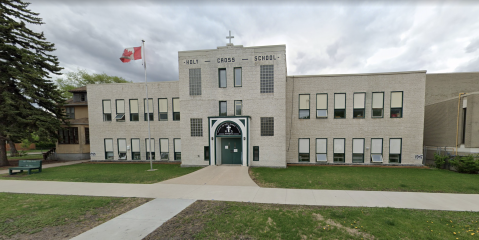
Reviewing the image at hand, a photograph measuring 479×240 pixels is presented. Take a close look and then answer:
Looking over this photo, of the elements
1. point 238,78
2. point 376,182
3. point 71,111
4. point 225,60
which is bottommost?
point 376,182

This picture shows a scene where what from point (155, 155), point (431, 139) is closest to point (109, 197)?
point (155, 155)

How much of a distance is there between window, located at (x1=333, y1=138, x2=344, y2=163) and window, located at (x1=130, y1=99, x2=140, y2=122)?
20.4m

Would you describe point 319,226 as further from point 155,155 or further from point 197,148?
point 155,155

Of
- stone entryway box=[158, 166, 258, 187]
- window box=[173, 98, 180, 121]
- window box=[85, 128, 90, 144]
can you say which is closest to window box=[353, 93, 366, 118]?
stone entryway box=[158, 166, 258, 187]

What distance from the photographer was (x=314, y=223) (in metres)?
5.64

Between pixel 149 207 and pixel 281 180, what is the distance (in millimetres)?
7232

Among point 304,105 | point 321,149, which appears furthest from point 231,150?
point 321,149

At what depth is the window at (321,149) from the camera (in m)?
16.5

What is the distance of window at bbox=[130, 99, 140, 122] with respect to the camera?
1925cm

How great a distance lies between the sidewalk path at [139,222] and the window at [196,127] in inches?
338

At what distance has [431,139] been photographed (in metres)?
16.7

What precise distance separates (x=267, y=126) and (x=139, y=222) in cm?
1129

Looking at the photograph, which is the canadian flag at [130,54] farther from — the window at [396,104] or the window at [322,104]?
the window at [396,104]

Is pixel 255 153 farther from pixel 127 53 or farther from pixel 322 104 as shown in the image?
pixel 127 53
